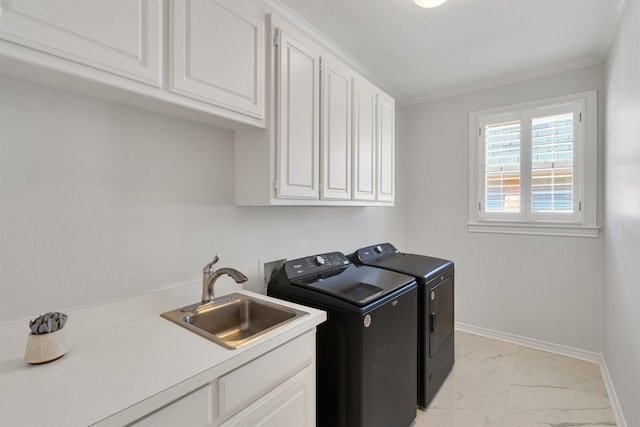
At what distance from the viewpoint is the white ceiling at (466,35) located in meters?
1.85

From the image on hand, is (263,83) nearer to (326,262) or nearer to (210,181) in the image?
(210,181)

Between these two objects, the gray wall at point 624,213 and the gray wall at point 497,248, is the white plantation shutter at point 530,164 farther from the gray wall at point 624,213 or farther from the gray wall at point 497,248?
the gray wall at point 624,213

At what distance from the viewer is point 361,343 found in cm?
139

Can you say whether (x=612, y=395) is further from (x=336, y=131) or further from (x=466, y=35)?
(x=466, y=35)

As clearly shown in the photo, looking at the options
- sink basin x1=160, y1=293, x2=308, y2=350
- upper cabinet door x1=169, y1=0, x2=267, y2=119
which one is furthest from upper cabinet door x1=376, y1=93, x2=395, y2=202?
sink basin x1=160, y1=293, x2=308, y2=350

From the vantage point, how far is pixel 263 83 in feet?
4.89

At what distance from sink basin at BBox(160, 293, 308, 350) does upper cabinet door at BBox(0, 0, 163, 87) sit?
96cm

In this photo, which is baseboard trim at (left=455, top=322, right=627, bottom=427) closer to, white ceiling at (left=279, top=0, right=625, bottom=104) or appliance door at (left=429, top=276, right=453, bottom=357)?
appliance door at (left=429, top=276, right=453, bottom=357)

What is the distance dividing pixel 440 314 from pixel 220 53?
6.99ft

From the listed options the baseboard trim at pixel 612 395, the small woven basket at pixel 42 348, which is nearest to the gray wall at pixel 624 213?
the baseboard trim at pixel 612 395

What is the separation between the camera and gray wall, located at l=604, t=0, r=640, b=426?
147 cm

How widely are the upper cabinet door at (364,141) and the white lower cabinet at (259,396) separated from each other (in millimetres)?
1190

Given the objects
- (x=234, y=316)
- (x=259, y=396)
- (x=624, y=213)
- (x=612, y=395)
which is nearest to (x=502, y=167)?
(x=624, y=213)

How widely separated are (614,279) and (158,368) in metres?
2.72
